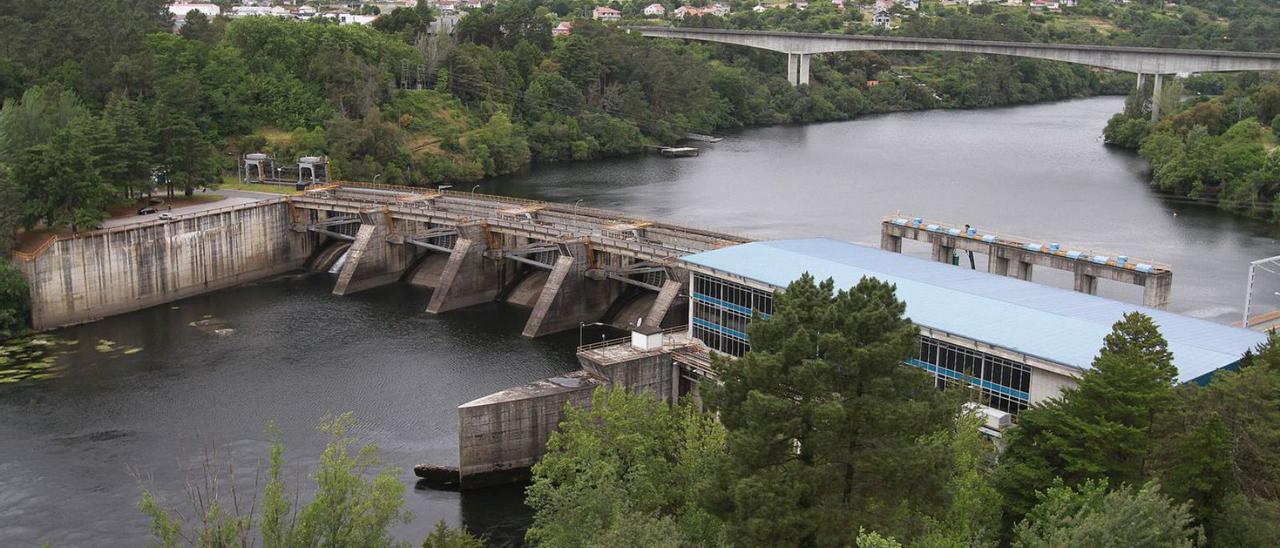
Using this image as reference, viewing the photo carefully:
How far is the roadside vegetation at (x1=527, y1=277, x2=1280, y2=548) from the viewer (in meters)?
26.5

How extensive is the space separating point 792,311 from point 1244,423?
34.4 ft

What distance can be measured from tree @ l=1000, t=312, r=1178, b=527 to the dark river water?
50.0ft

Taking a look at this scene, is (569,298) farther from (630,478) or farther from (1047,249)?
(630,478)

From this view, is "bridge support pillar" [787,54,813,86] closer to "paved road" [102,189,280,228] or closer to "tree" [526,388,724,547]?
"paved road" [102,189,280,228]

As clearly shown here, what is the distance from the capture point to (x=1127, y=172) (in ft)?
335

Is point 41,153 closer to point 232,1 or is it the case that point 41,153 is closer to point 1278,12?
point 232,1

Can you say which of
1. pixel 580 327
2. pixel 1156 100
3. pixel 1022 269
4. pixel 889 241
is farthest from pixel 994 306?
pixel 1156 100

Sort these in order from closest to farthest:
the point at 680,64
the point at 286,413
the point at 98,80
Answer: the point at 286,413, the point at 98,80, the point at 680,64

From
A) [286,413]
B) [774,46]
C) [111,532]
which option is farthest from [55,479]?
[774,46]

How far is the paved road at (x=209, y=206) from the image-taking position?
65.3 meters

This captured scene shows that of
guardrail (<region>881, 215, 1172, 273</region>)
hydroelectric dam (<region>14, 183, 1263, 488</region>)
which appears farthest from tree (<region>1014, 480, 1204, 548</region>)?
guardrail (<region>881, 215, 1172, 273</region>)

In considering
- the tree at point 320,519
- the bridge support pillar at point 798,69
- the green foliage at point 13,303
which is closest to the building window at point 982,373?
the tree at point 320,519

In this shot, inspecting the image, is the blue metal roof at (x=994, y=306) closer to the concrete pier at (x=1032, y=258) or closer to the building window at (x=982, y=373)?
the building window at (x=982, y=373)

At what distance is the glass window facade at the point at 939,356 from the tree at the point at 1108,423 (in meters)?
4.09
